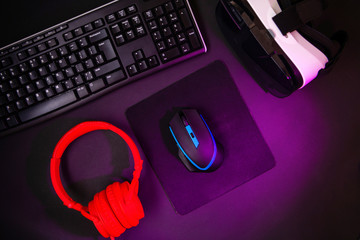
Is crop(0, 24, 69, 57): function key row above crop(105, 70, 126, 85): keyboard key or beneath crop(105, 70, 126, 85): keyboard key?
above

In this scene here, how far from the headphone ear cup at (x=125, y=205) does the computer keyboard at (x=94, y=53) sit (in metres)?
0.22

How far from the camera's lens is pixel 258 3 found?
555mm

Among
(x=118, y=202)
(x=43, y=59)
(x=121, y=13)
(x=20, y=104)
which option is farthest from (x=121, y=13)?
(x=118, y=202)

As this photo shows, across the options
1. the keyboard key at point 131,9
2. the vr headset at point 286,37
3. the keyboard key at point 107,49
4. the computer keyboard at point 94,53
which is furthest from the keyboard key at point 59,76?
the vr headset at point 286,37

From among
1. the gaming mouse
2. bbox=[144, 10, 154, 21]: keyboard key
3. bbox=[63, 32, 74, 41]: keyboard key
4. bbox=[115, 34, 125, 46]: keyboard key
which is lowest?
the gaming mouse

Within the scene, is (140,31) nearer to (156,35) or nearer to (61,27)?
(156,35)

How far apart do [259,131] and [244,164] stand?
0.29ft

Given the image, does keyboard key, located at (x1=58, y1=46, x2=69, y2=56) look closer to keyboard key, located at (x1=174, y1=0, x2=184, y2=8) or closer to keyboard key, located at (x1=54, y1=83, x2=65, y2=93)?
keyboard key, located at (x1=54, y1=83, x2=65, y2=93)

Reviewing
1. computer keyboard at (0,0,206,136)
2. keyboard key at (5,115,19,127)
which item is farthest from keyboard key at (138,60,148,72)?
keyboard key at (5,115,19,127)

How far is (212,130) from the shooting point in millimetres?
665

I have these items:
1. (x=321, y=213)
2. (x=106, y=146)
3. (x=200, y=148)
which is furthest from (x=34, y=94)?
(x=321, y=213)

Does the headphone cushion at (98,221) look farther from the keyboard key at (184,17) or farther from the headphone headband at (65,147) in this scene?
the keyboard key at (184,17)

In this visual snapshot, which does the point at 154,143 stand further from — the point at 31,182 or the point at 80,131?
the point at 31,182

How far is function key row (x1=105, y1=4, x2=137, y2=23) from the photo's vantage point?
0.62 m
